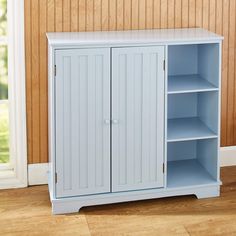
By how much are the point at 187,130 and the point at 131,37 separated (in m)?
0.64

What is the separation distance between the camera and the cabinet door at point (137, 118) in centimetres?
326

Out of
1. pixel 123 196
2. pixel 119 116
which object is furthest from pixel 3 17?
pixel 123 196

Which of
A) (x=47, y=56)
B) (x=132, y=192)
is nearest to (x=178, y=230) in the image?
(x=132, y=192)

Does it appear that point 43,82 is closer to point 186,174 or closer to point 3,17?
point 3,17

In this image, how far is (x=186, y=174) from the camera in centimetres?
363

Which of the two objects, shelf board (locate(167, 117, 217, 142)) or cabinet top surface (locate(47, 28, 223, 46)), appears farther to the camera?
shelf board (locate(167, 117, 217, 142))

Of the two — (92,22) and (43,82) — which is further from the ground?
(92,22)

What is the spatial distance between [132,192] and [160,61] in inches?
28.8

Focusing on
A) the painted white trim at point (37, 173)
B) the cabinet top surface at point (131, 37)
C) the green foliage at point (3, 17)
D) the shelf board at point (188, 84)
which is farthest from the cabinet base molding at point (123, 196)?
the green foliage at point (3, 17)

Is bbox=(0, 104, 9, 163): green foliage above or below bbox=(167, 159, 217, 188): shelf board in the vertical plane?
above

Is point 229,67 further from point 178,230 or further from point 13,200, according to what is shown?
point 13,200

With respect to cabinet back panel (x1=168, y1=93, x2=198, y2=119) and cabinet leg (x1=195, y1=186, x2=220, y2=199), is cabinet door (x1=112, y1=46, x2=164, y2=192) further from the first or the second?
cabinet back panel (x1=168, y1=93, x2=198, y2=119)

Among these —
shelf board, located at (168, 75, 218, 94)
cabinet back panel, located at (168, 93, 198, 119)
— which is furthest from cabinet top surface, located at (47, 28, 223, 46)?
cabinet back panel, located at (168, 93, 198, 119)

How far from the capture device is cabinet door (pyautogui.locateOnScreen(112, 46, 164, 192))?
10.7 feet
